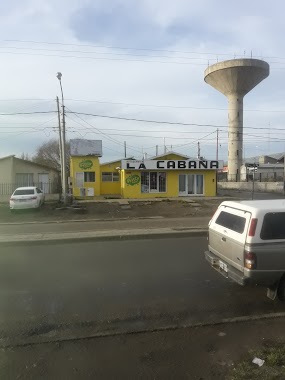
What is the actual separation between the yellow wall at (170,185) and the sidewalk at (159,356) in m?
28.3

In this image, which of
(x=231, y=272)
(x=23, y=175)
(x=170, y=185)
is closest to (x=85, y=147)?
Answer: (x=23, y=175)

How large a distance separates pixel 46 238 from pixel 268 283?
8.14 m

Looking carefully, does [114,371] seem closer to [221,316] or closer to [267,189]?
[221,316]

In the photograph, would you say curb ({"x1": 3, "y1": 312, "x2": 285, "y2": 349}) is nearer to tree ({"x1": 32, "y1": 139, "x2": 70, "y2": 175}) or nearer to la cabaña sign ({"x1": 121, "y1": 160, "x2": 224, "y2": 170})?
la cabaña sign ({"x1": 121, "y1": 160, "x2": 224, "y2": 170})

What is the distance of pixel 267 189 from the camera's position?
43.0m

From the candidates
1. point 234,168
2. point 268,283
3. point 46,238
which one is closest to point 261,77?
point 234,168

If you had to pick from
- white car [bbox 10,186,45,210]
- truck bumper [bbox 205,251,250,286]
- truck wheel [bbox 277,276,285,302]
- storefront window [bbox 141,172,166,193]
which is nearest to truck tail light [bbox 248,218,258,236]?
truck bumper [bbox 205,251,250,286]

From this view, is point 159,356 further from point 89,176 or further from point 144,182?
point 89,176

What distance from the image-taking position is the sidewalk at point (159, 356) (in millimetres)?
3855

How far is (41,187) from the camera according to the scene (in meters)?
34.9

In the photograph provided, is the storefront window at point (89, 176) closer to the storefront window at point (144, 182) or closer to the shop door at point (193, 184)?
the storefront window at point (144, 182)

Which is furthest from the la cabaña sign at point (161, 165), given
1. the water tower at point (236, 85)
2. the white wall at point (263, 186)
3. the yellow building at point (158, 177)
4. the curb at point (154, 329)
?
the water tower at point (236, 85)

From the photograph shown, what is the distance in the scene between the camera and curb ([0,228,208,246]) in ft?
38.8

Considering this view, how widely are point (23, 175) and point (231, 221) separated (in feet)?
101
